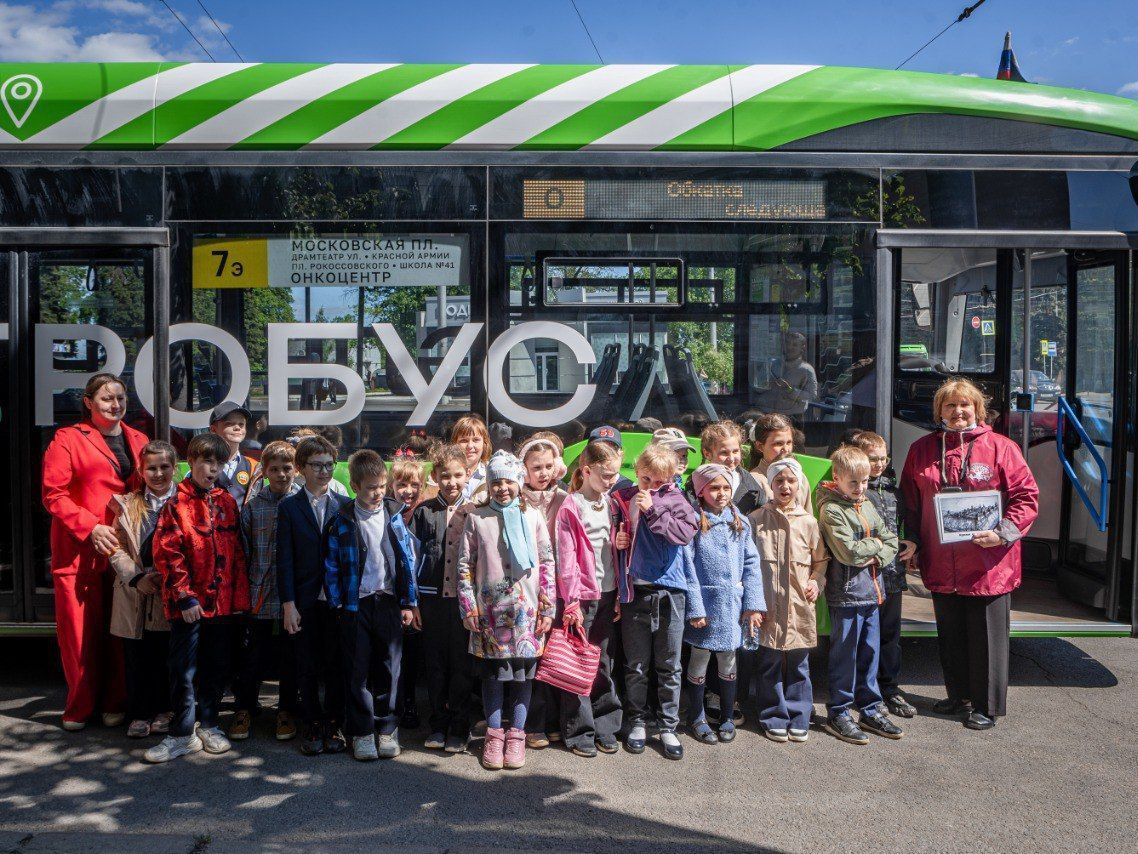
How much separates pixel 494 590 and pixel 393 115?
8.60 feet

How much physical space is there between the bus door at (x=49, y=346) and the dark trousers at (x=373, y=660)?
166cm

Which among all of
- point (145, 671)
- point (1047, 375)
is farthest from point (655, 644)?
point (1047, 375)

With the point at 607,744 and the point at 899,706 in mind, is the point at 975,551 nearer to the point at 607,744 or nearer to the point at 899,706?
the point at 899,706

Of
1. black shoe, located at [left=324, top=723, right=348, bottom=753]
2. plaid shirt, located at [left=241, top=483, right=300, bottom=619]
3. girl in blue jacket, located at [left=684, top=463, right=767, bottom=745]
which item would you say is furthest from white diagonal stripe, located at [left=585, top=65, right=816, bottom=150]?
black shoe, located at [left=324, top=723, right=348, bottom=753]

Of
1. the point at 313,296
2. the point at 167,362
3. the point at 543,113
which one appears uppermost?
the point at 543,113

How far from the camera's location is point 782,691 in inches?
195

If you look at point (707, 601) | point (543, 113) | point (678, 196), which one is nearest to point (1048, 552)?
point (707, 601)

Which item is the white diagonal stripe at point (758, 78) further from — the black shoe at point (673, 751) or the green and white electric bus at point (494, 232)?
the black shoe at point (673, 751)

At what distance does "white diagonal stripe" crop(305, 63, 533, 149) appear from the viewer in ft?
17.3

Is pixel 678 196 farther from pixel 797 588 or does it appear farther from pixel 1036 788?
pixel 1036 788

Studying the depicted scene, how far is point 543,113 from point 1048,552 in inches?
170

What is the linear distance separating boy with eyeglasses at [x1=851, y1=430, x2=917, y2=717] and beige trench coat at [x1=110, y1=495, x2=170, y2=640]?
3601mm

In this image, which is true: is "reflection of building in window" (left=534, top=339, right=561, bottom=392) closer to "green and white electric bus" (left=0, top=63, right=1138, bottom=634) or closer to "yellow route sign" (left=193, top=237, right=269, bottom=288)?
"green and white electric bus" (left=0, top=63, right=1138, bottom=634)

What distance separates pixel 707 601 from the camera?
15.7 feet
